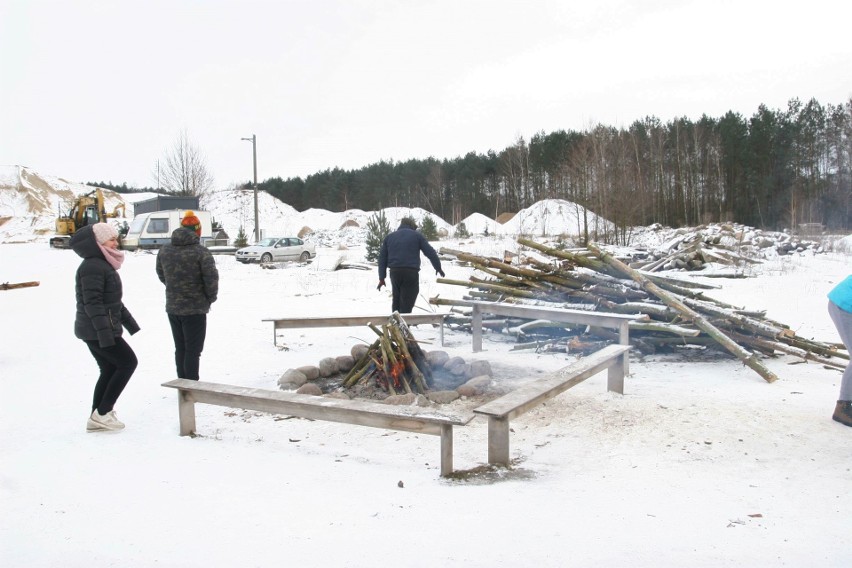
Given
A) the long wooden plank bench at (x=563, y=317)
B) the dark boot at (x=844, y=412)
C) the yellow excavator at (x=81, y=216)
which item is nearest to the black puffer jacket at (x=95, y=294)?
the long wooden plank bench at (x=563, y=317)

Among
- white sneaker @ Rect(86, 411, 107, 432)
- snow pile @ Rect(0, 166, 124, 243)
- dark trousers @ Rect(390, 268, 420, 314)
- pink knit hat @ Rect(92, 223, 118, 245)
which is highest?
snow pile @ Rect(0, 166, 124, 243)

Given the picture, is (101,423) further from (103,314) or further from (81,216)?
(81,216)

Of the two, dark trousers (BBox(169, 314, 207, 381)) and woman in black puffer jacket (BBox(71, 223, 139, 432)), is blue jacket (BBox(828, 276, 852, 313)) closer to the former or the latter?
dark trousers (BBox(169, 314, 207, 381))

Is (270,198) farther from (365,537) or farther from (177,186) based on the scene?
(365,537)

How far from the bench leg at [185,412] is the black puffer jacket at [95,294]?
65cm

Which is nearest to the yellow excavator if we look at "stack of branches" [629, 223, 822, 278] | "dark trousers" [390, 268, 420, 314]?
"stack of branches" [629, 223, 822, 278]

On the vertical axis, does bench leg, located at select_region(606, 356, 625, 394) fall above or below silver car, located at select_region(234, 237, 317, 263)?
below

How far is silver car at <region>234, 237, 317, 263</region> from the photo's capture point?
25281 mm

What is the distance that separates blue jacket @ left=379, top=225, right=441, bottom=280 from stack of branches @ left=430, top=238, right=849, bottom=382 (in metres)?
0.90

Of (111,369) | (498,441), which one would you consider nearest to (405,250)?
(111,369)

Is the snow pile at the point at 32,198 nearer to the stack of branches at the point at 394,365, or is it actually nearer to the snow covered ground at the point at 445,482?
the stack of branches at the point at 394,365

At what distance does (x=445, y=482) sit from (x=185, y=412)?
2.22 metres

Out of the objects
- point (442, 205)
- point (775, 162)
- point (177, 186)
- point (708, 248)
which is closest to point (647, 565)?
point (708, 248)

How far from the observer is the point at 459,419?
3.81m
